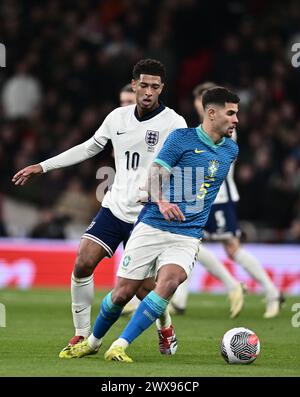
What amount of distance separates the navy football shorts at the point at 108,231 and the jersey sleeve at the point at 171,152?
3.07 feet

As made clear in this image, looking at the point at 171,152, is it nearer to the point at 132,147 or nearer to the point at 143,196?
the point at 143,196

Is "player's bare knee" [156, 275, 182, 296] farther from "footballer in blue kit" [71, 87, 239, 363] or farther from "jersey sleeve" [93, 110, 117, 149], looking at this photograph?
"jersey sleeve" [93, 110, 117, 149]

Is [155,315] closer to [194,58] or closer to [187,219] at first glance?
[187,219]

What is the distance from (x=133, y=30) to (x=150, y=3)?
25.5 inches

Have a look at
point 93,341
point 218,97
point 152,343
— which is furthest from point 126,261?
point 152,343

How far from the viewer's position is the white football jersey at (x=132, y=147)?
909cm

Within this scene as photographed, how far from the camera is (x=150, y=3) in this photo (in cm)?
2052

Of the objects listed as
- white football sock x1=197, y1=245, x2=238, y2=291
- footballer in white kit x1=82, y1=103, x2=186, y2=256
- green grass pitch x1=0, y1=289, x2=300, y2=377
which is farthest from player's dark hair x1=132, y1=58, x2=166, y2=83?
white football sock x1=197, y1=245, x2=238, y2=291

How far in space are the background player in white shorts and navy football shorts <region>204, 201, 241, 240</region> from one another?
3.86 metres

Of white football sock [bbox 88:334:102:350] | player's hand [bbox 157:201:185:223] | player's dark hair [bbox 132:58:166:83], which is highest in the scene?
player's dark hair [bbox 132:58:166:83]

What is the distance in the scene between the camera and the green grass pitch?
7785mm

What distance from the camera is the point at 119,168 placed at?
916 centimetres
